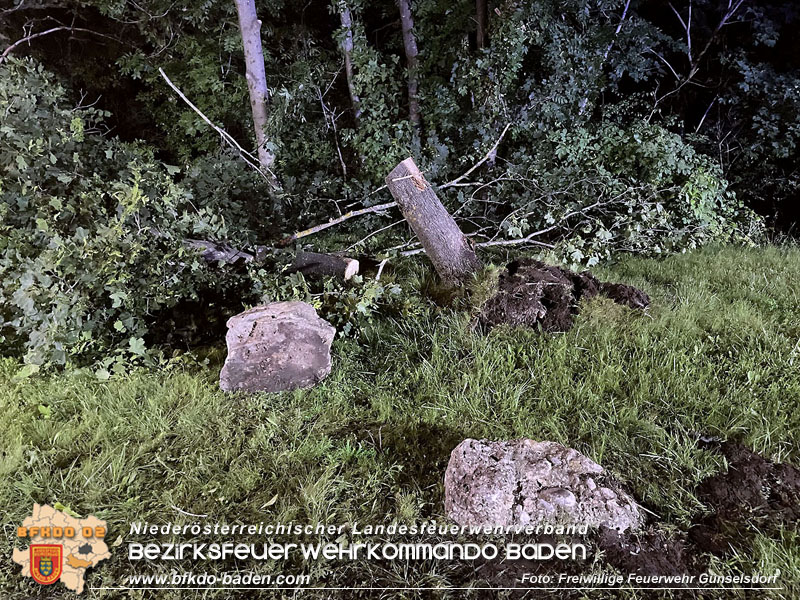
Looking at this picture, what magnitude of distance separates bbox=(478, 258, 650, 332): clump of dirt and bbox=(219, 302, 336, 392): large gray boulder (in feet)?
3.92

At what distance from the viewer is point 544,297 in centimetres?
343

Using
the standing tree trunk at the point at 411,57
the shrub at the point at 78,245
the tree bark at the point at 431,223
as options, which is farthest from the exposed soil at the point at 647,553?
the standing tree trunk at the point at 411,57

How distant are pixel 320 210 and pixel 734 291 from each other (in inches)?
164

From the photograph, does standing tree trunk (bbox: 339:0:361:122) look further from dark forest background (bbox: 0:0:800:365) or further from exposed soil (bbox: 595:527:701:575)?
exposed soil (bbox: 595:527:701:575)

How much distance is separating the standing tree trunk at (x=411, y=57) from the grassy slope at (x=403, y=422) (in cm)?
416

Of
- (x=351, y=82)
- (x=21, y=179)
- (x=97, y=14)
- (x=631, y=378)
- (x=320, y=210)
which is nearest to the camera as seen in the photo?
(x=631, y=378)

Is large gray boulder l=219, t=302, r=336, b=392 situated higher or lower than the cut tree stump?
lower

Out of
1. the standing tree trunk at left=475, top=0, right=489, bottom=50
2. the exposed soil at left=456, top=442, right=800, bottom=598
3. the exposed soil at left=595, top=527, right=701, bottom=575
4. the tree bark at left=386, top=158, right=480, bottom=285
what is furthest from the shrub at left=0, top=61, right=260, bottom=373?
the standing tree trunk at left=475, top=0, right=489, bottom=50

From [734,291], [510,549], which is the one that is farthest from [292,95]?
[510,549]

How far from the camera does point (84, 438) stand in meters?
2.57

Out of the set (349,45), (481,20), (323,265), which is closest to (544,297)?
(323,265)

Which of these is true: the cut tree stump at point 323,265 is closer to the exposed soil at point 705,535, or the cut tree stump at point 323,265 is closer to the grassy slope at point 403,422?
the grassy slope at point 403,422

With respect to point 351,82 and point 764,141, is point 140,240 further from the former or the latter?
point 764,141

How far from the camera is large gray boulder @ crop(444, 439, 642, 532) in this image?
1.99 m
